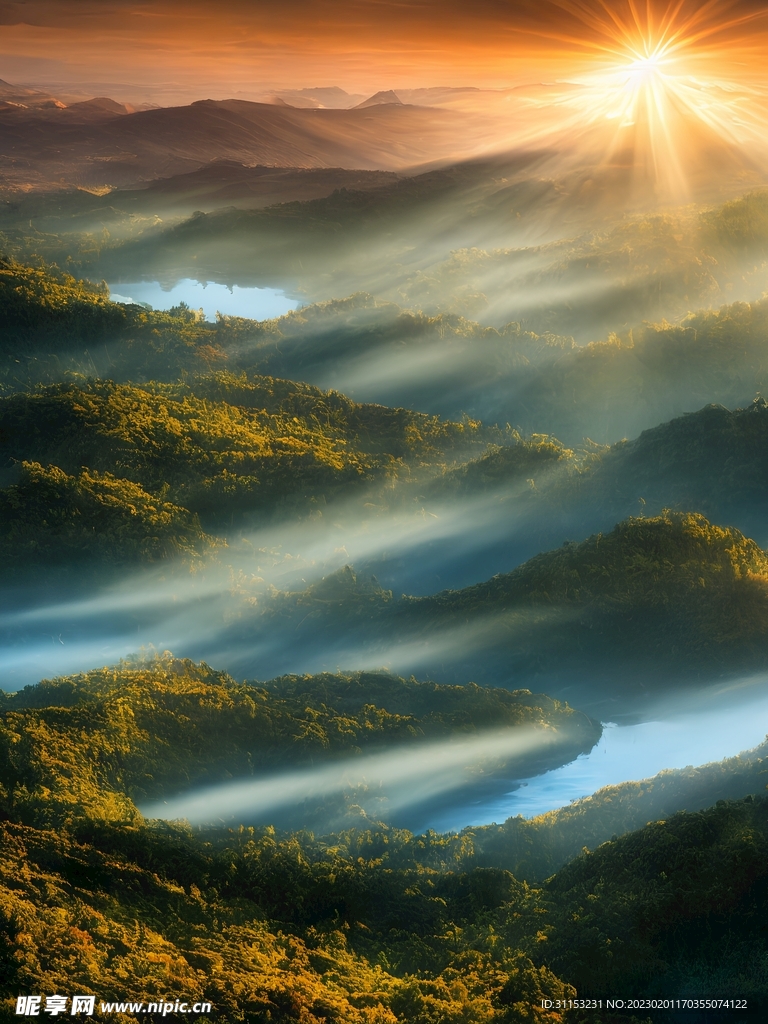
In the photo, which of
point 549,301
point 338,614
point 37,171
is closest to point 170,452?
point 338,614

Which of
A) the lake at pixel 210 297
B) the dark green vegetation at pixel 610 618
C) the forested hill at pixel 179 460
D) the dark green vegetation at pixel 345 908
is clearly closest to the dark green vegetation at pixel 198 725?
the dark green vegetation at pixel 345 908

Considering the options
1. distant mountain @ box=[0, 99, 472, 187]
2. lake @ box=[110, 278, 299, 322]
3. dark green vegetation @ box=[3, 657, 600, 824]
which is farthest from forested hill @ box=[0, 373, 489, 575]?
distant mountain @ box=[0, 99, 472, 187]

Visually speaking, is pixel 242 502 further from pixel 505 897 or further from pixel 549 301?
pixel 549 301

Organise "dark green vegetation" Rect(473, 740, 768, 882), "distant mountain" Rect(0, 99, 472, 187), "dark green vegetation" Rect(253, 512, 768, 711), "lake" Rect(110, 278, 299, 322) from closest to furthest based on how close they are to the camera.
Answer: "dark green vegetation" Rect(473, 740, 768, 882) → "dark green vegetation" Rect(253, 512, 768, 711) → "lake" Rect(110, 278, 299, 322) → "distant mountain" Rect(0, 99, 472, 187)

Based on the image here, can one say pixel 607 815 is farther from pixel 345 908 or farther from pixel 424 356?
pixel 424 356

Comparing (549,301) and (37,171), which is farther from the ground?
(37,171)

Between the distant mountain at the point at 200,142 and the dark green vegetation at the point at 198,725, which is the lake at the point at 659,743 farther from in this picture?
the distant mountain at the point at 200,142

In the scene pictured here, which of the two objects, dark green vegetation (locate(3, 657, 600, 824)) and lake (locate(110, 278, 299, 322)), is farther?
lake (locate(110, 278, 299, 322))

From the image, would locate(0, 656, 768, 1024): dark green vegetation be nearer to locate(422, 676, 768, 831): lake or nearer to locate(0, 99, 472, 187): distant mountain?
locate(422, 676, 768, 831): lake
